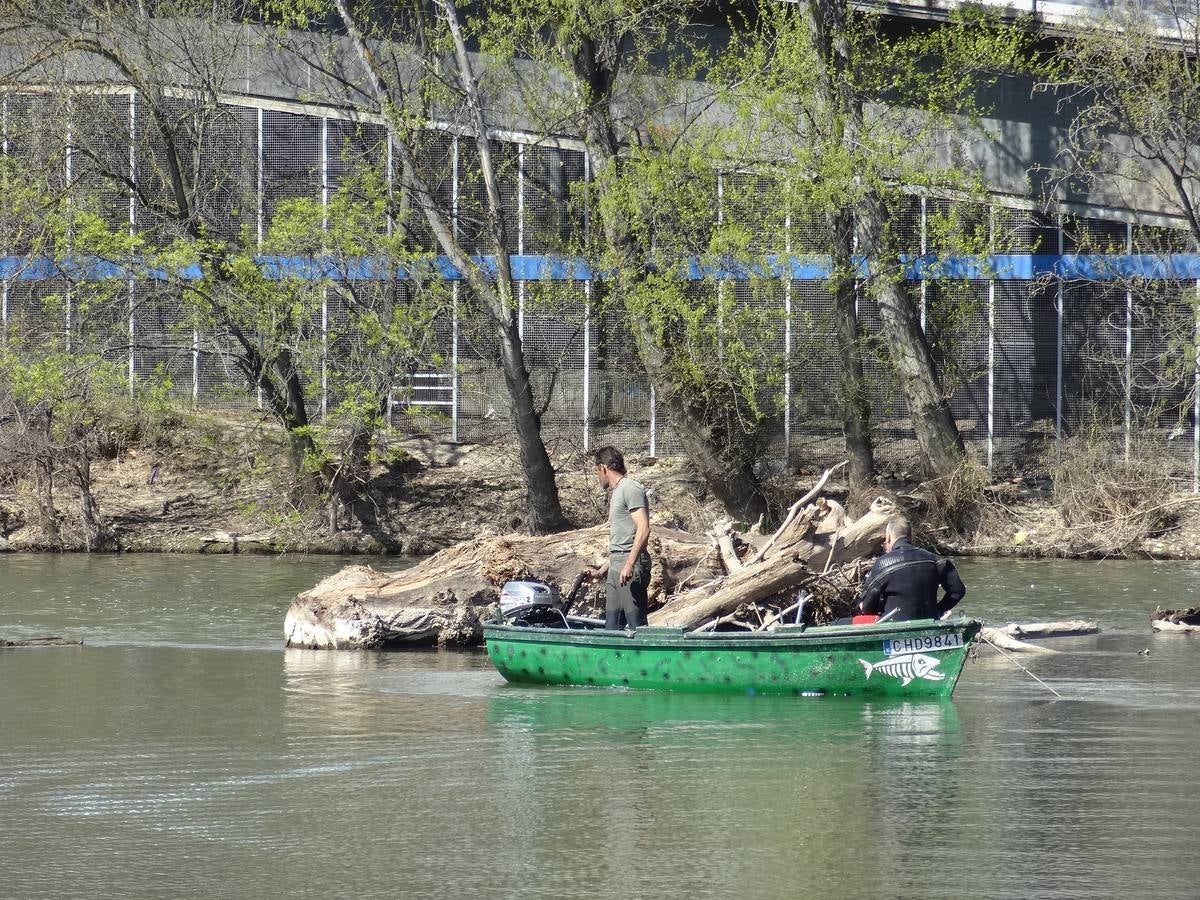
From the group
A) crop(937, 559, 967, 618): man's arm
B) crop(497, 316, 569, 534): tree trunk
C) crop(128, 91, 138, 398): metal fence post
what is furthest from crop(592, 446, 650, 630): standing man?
crop(128, 91, 138, 398): metal fence post

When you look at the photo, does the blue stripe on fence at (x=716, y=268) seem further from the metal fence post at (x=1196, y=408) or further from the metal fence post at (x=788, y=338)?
the metal fence post at (x=1196, y=408)

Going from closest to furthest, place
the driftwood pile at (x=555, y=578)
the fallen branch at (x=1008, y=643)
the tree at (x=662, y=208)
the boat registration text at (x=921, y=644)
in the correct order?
the boat registration text at (x=921, y=644) → the fallen branch at (x=1008, y=643) → the driftwood pile at (x=555, y=578) → the tree at (x=662, y=208)

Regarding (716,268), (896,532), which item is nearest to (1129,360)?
(716,268)

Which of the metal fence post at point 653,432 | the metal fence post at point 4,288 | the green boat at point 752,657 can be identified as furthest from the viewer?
the metal fence post at point 653,432

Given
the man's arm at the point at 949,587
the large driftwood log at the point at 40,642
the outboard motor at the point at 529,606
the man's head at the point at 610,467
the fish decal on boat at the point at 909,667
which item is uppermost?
the man's head at the point at 610,467

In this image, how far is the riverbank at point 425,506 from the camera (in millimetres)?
26812

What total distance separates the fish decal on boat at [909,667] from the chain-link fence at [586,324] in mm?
14534

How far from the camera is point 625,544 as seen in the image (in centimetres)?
1377

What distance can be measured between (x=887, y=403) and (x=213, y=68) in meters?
13.1

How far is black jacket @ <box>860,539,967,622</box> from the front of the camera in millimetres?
12977

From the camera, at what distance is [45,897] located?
7594 mm

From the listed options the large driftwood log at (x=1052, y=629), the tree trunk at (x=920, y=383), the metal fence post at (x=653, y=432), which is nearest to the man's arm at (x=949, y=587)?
the large driftwood log at (x=1052, y=629)

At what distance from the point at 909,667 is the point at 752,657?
4.16 feet

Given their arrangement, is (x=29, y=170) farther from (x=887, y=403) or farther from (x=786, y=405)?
(x=887, y=403)
